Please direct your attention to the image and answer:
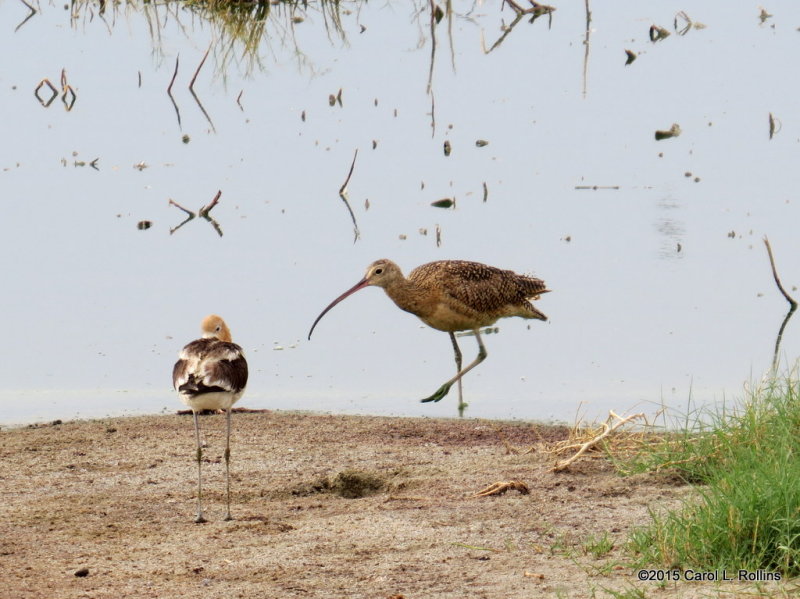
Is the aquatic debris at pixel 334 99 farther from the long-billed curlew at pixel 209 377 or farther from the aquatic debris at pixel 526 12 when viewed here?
the long-billed curlew at pixel 209 377

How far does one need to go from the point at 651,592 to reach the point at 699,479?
1.67 m

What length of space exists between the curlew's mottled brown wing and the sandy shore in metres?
1.88

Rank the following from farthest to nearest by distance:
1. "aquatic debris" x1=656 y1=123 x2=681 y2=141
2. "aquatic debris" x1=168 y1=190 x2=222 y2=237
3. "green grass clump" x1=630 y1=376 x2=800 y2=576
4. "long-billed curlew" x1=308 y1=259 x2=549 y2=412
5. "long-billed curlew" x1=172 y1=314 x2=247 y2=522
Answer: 1. "aquatic debris" x1=656 y1=123 x2=681 y2=141
2. "aquatic debris" x1=168 y1=190 x2=222 y2=237
3. "long-billed curlew" x1=308 y1=259 x2=549 y2=412
4. "long-billed curlew" x1=172 y1=314 x2=247 y2=522
5. "green grass clump" x1=630 y1=376 x2=800 y2=576

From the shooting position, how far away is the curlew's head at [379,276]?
11.2m

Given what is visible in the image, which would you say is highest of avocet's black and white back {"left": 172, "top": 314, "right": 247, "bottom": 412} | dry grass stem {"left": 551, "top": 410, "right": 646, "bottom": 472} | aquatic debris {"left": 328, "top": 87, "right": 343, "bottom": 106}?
aquatic debris {"left": 328, "top": 87, "right": 343, "bottom": 106}

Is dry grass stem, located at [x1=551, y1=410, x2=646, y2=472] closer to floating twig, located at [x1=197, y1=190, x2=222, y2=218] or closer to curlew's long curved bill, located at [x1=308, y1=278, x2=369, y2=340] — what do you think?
curlew's long curved bill, located at [x1=308, y1=278, x2=369, y2=340]

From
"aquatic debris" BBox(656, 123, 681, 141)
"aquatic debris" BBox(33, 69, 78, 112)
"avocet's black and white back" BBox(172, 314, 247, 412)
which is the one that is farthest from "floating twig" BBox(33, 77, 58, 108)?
"avocet's black and white back" BBox(172, 314, 247, 412)

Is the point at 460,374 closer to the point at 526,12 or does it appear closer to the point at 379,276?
the point at 379,276

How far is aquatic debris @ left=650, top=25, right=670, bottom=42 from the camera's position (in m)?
21.7

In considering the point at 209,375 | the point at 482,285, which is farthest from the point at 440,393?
the point at 209,375

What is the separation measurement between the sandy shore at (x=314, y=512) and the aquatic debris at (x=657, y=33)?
535 inches

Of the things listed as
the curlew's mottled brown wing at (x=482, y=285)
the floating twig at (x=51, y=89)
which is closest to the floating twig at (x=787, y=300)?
the curlew's mottled brown wing at (x=482, y=285)

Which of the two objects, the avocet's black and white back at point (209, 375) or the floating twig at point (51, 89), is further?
the floating twig at point (51, 89)

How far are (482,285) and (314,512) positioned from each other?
4195 millimetres
